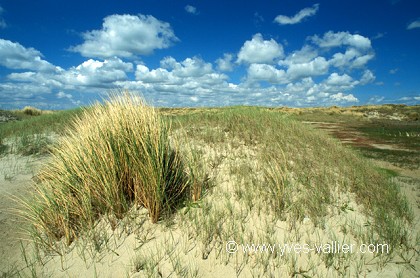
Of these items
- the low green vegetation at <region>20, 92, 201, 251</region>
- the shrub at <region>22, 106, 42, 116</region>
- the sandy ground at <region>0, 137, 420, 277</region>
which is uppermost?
the low green vegetation at <region>20, 92, 201, 251</region>

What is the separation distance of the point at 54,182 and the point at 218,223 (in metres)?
3.28

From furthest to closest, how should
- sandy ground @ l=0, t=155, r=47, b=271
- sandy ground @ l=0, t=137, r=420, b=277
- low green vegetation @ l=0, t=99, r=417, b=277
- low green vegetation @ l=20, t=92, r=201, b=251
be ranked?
low green vegetation @ l=20, t=92, r=201, b=251 → sandy ground @ l=0, t=155, r=47, b=271 → low green vegetation @ l=0, t=99, r=417, b=277 → sandy ground @ l=0, t=137, r=420, b=277

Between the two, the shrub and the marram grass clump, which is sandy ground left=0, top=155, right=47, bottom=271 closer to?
the marram grass clump

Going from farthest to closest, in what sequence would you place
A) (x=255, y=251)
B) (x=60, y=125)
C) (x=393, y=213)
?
1. (x=60, y=125)
2. (x=393, y=213)
3. (x=255, y=251)

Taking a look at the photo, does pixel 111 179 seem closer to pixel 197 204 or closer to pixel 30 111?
pixel 197 204

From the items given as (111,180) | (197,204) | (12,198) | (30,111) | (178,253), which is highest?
(111,180)

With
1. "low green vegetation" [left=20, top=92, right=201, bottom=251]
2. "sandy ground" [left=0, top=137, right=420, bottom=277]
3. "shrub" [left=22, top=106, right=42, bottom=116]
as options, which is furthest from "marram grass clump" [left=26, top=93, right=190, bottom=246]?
"shrub" [left=22, top=106, right=42, bottom=116]

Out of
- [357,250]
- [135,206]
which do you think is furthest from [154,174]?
[357,250]

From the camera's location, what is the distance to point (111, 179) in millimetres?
4551

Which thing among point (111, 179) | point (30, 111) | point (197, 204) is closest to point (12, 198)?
point (111, 179)

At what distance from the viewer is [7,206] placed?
18.3ft

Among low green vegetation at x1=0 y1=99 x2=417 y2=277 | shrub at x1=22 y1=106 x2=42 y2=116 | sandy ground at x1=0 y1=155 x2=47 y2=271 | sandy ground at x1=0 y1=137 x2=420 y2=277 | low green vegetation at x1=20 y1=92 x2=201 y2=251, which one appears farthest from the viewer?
shrub at x1=22 y1=106 x2=42 y2=116

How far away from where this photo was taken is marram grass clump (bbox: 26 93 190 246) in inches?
174

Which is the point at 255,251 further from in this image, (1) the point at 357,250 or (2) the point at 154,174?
(2) the point at 154,174
